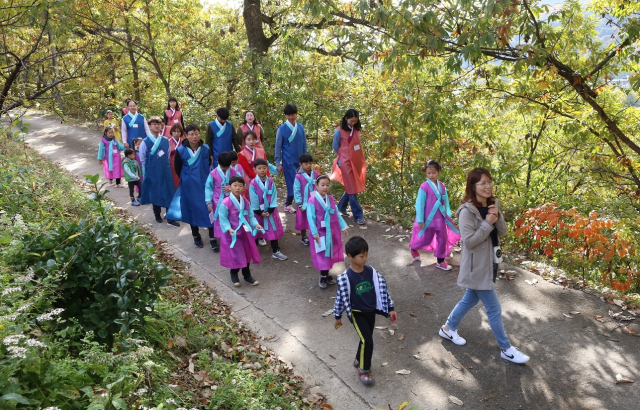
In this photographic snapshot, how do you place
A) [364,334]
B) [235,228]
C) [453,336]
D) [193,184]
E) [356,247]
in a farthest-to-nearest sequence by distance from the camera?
[193,184], [235,228], [453,336], [364,334], [356,247]

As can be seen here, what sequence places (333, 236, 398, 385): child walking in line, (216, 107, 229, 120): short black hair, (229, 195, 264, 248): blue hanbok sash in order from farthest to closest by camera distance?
(216, 107, 229, 120): short black hair → (229, 195, 264, 248): blue hanbok sash → (333, 236, 398, 385): child walking in line

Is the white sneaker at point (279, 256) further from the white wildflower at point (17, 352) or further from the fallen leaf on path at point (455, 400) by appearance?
the white wildflower at point (17, 352)

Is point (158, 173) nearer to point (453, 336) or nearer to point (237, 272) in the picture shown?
point (237, 272)

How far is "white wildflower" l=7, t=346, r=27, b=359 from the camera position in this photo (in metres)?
2.64

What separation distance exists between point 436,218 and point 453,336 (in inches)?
80.4

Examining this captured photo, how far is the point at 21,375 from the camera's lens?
288 cm

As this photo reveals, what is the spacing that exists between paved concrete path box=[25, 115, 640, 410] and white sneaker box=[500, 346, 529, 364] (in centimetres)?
6

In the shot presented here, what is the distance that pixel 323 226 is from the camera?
628cm

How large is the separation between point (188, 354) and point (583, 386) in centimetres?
386

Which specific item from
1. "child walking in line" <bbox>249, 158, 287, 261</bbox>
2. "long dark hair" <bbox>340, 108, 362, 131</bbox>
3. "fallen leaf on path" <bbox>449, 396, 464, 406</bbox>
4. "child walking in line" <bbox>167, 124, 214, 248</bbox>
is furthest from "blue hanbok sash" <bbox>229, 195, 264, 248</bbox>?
"fallen leaf on path" <bbox>449, 396, 464, 406</bbox>

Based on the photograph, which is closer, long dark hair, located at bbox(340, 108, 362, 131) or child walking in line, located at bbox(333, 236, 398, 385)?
child walking in line, located at bbox(333, 236, 398, 385)

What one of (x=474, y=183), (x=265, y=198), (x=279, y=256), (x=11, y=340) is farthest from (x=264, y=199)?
(x=11, y=340)

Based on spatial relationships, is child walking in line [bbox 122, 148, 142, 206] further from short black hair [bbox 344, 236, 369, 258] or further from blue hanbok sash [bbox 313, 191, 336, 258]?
short black hair [bbox 344, 236, 369, 258]

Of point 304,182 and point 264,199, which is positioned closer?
point 264,199
